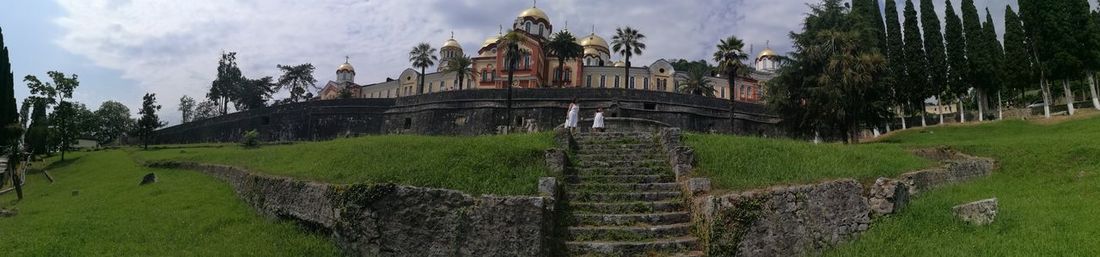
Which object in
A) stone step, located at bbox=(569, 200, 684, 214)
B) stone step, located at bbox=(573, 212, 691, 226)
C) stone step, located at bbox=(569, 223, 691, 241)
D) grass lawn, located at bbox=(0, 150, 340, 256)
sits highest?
stone step, located at bbox=(569, 200, 684, 214)

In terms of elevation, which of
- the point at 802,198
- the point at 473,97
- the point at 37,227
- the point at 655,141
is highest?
the point at 473,97

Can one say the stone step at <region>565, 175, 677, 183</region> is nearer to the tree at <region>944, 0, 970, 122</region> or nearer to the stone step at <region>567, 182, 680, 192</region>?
the stone step at <region>567, 182, 680, 192</region>

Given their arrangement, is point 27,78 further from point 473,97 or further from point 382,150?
point 382,150

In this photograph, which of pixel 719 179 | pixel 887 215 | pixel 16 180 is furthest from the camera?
pixel 16 180

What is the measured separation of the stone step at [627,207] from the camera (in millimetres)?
9391

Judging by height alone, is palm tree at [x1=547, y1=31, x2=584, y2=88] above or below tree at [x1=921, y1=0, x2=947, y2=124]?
above

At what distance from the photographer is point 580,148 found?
13.5 metres

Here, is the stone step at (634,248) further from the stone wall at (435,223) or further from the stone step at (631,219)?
the stone step at (631,219)

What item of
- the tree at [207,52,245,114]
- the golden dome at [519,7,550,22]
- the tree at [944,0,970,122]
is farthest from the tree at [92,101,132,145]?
the tree at [944,0,970,122]

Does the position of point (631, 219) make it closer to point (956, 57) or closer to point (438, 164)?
point (438, 164)

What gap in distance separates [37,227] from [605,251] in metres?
10.0

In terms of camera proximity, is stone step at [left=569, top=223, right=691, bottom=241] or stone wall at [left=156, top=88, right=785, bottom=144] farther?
stone wall at [left=156, top=88, right=785, bottom=144]

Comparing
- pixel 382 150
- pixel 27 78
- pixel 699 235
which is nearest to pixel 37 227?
pixel 382 150

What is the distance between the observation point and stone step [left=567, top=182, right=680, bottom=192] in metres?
10.3
